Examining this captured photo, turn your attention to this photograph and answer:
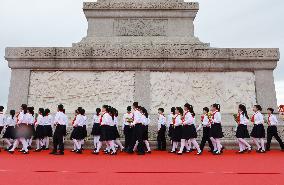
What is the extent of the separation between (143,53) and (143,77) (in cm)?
105

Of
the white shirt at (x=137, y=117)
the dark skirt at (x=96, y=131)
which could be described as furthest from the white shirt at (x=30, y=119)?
the white shirt at (x=137, y=117)

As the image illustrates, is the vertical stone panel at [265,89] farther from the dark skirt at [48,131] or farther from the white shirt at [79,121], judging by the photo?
the dark skirt at [48,131]

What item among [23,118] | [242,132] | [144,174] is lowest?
[144,174]

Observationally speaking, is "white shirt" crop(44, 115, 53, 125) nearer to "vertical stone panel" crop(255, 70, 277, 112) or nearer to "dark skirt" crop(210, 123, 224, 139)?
"dark skirt" crop(210, 123, 224, 139)

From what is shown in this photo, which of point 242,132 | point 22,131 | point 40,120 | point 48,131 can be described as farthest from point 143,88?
point 22,131

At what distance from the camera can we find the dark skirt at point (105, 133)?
9.61 metres

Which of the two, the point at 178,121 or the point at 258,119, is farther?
the point at 258,119

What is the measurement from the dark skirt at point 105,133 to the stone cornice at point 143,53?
3927 mm

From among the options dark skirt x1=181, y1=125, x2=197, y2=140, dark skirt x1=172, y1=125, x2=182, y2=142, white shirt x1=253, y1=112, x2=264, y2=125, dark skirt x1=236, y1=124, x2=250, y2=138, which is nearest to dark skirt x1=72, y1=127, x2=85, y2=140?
dark skirt x1=172, y1=125, x2=182, y2=142

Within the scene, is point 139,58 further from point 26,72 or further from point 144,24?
point 26,72

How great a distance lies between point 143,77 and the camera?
12523 mm

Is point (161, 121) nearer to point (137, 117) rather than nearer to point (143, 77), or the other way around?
point (137, 117)

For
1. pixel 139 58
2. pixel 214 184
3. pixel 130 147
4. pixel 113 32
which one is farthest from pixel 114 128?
pixel 113 32

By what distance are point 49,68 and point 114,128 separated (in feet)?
15.3
